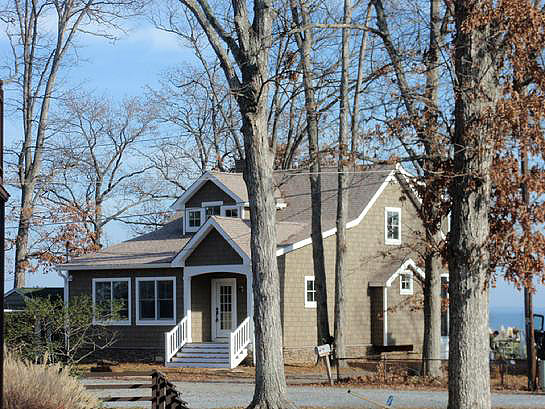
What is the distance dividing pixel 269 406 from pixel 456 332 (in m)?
4.21

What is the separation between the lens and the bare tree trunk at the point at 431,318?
79.3 ft

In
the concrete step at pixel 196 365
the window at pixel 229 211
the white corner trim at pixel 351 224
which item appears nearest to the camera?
the concrete step at pixel 196 365

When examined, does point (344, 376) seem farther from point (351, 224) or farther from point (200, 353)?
point (351, 224)

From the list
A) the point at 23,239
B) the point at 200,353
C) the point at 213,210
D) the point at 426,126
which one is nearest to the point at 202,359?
the point at 200,353

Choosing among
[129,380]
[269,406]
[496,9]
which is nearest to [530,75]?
[496,9]

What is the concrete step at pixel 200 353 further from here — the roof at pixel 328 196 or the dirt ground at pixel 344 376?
the roof at pixel 328 196

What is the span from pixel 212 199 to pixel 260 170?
54.3ft

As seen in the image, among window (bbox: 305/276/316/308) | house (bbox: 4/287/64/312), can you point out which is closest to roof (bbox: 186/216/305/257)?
window (bbox: 305/276/316/308)

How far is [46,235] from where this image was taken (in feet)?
137

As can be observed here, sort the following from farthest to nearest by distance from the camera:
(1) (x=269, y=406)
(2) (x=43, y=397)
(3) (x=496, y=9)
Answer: (1) (x=269, y=406), (3) (x=496, y=9), (2) (x=43, y=397)

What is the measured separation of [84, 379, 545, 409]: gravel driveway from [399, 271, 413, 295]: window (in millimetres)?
11113

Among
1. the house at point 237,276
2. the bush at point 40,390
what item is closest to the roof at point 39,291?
the house at point 237,276

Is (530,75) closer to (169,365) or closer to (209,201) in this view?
(169,365)

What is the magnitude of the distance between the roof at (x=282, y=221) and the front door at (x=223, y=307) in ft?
6.28
